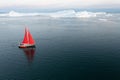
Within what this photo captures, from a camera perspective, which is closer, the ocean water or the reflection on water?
the ocean water

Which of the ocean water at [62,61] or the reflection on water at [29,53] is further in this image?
the reflection on water at [29,53]

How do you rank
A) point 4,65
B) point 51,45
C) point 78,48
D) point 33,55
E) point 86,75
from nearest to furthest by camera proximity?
point 86,75 < point 4,65 < point 33,55 < point 78,48 < point 51,45

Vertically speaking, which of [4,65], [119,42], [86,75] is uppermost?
[119,42]

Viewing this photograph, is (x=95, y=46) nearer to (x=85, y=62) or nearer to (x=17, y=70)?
(x=85, y=62)

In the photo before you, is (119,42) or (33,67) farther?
(119,42)

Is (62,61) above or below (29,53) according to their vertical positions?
below

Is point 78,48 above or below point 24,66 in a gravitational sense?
above

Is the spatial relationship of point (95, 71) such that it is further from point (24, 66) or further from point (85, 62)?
point (24, 66)

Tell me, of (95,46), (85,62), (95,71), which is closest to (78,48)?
(95,46)

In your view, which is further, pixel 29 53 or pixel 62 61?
pixel 29 53

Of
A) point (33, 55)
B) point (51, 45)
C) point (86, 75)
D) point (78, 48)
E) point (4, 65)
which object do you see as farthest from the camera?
point (51, 45)
